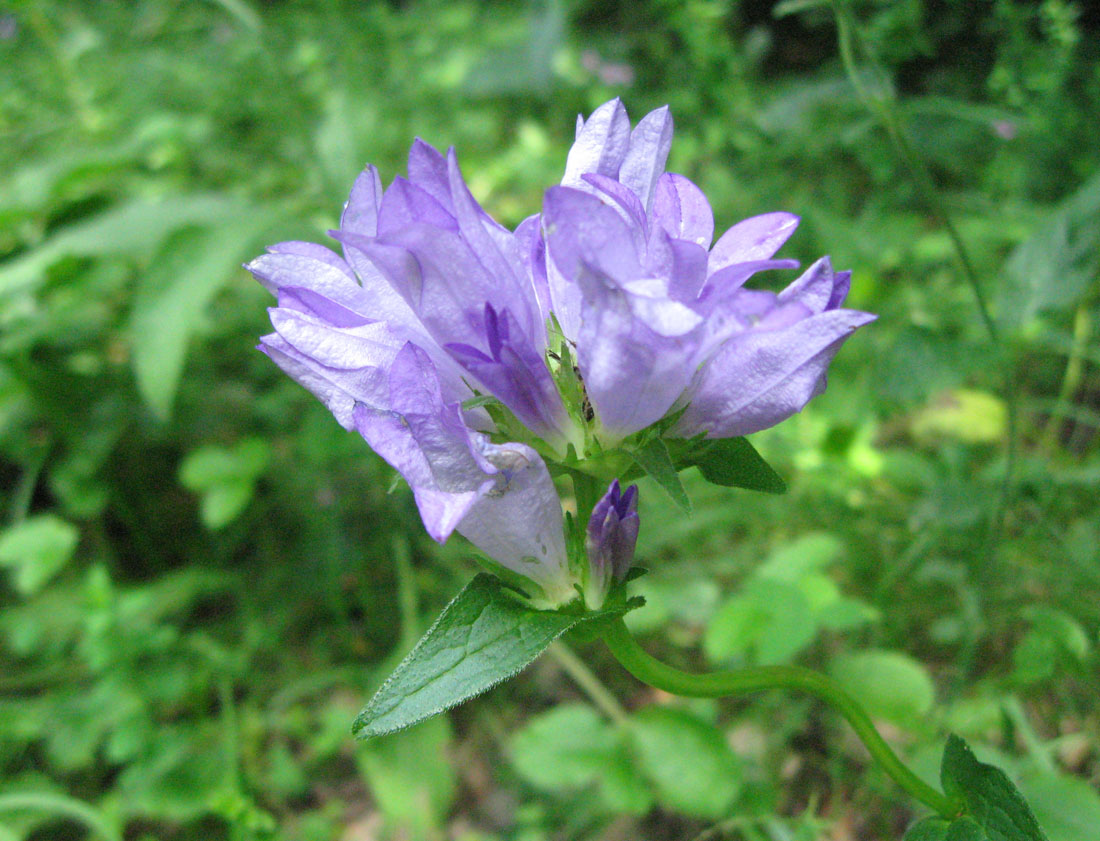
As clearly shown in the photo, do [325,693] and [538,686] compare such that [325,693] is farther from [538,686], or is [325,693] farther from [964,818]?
[964,818]

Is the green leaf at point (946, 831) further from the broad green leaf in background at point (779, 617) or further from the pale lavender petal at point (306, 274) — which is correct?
the pale lavender petal at point (306, 274)

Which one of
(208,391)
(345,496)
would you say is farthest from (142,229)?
(345,496)

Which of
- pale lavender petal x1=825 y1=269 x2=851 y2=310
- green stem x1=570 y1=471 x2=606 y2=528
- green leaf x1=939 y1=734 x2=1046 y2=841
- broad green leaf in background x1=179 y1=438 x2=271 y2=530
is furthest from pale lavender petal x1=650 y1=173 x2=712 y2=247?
broad green leaf in background x1=179 y1=438 x2=271 y2=530

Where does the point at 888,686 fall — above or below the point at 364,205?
below

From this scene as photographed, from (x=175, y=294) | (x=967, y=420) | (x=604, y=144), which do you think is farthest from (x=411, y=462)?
(x=967, y=420)

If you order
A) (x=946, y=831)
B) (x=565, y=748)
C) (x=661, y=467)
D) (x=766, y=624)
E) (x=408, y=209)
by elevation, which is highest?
(x=408, y=209)

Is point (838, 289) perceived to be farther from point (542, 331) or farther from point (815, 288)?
point (542, 331)
